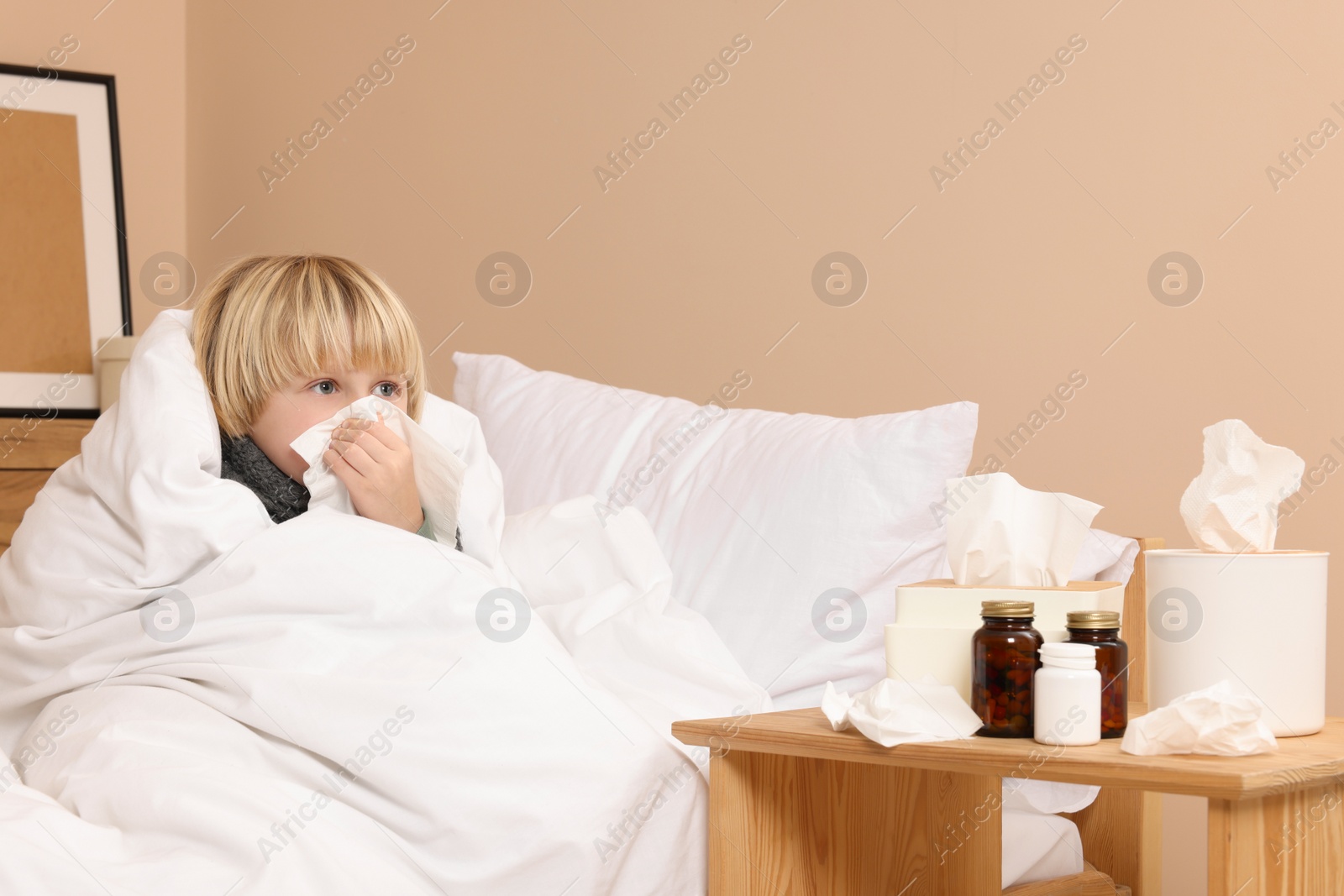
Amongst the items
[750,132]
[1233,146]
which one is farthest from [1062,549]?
[750,132]

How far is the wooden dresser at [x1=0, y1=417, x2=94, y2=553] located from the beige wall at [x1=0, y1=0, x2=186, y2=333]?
1.43ft

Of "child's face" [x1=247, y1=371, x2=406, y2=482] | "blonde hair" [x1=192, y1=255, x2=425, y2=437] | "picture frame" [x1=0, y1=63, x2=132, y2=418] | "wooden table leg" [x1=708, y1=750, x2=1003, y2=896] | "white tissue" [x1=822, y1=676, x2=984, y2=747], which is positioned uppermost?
"picture frame" [x1=0, y1=63, x2=132, y2=418]

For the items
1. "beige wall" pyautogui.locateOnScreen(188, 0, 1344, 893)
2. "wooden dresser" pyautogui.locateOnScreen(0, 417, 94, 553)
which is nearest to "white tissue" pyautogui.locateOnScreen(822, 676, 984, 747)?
"beige wall" pyautogui.locateOnScreen(188, 0, 1344, 893)

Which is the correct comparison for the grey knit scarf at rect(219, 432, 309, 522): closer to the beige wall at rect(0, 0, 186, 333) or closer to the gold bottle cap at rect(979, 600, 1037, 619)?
the gold bottle cap at rect(979, 600, 1037, 619)

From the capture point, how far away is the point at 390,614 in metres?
0.97

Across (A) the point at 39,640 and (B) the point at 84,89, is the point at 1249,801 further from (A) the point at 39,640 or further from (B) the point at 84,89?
(B) the point at 84,89

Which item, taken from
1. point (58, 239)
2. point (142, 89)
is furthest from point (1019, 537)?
point (142, 89)

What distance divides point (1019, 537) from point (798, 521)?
0.42 metres

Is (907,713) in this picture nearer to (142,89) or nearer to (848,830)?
(848,830)

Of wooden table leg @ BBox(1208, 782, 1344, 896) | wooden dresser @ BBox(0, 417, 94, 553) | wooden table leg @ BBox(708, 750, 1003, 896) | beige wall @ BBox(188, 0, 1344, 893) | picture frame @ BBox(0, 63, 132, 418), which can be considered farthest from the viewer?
picture frame @ BBox(0, 63, 132, 418)

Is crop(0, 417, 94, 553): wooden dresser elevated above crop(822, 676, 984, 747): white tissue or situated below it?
above

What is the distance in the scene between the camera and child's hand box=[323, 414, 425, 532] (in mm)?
1152

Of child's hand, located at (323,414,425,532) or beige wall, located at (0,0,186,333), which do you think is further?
beige wall, located at (0,0,186,333)

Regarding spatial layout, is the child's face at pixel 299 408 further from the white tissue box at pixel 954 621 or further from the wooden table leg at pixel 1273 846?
the wooden table leg at pixel 1273 846
